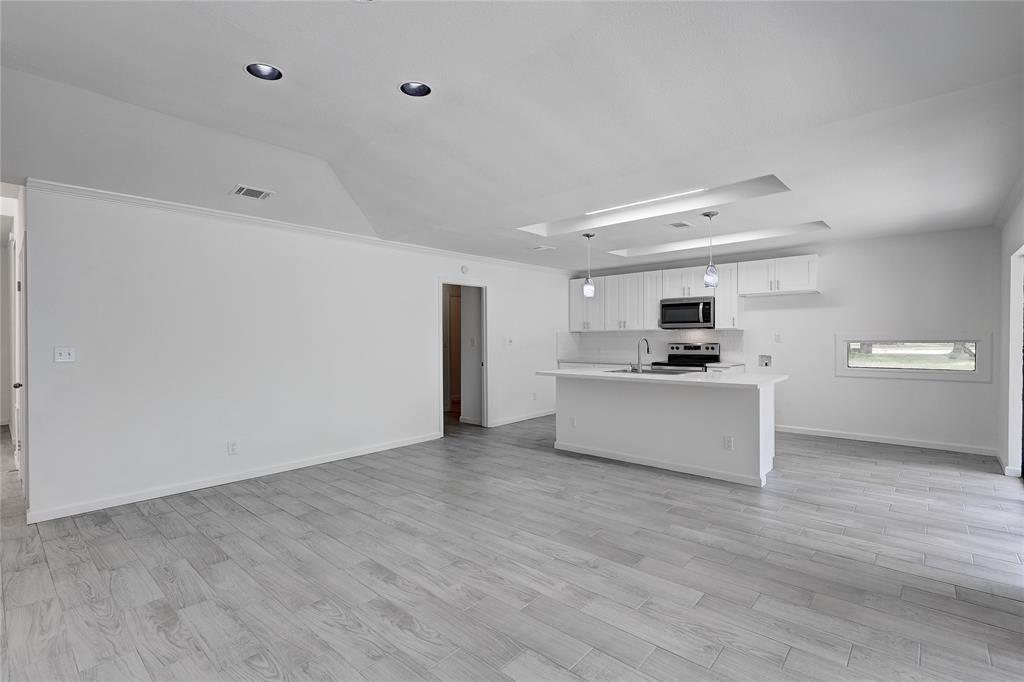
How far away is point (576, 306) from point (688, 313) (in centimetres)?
201

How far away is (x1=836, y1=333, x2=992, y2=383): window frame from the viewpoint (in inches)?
207

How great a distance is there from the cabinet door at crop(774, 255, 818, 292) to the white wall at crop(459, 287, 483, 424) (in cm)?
397

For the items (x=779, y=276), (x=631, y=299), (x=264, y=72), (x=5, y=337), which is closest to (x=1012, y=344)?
(x=779, y=276)

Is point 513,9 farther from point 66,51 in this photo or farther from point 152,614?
point 152,614

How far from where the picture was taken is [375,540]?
Answer: 3189 millimetres

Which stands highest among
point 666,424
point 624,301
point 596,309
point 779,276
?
point 779,276

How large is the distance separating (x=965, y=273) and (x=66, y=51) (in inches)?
304

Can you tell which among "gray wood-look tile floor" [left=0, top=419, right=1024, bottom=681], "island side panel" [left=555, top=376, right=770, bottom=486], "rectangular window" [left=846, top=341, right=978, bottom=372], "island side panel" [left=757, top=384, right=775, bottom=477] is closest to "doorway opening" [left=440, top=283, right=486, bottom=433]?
"island side panel" [left=555, top=376, right=770, bottom=486]

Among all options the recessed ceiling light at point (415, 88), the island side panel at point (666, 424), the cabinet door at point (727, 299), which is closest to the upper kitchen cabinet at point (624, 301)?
the cabinet door at point (727, 299)

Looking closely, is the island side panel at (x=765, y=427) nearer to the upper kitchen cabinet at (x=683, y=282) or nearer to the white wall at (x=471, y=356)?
the upper kitchen cabinet at (x=683, y=282)

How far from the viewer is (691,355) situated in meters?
7.32

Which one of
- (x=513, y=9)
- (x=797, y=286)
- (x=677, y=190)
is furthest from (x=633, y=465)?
(x=513, y=9)

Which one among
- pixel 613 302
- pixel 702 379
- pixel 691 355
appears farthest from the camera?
pixel 613 302

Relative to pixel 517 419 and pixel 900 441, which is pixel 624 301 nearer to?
pixel 517 419
